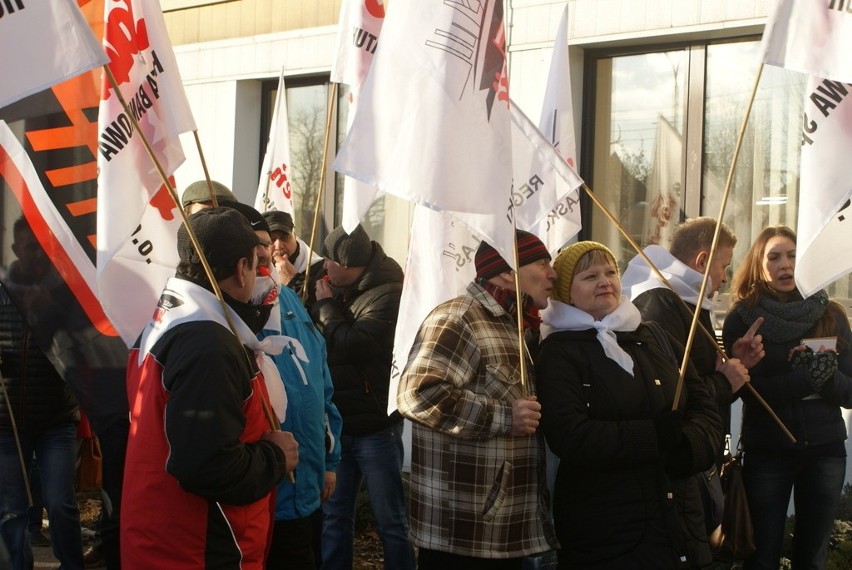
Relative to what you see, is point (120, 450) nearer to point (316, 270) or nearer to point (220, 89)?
point (316, 270)

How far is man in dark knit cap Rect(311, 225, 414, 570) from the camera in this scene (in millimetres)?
5746

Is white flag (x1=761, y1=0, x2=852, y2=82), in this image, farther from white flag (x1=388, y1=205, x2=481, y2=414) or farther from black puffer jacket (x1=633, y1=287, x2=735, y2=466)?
white flag (x1=388, y1=205, x2=481, y2=414)

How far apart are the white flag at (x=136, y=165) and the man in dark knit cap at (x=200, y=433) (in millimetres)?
623

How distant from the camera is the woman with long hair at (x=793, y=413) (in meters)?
5.28

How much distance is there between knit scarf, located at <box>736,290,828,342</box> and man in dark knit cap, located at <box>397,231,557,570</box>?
63.5 inches

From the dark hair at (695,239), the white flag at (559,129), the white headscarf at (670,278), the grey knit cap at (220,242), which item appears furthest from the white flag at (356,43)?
the grey knit cap at (220,242)

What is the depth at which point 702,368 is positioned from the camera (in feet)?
16.6

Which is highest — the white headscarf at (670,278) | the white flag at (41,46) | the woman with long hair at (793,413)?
the white flag at (41,46)

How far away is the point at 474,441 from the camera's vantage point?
420 centimetres

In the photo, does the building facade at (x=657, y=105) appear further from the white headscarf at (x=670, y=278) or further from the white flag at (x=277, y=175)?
the white headscarf at (x=670, y=278)

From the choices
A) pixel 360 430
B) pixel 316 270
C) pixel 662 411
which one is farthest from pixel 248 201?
pixel 662 411

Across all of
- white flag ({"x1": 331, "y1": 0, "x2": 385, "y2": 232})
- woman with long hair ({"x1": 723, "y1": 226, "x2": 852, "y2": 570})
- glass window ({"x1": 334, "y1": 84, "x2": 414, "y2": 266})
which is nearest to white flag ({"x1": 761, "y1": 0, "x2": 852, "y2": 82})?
woman with long hair ({"x1": 723, "y1": 226, "x2": 852, "y2": 570})

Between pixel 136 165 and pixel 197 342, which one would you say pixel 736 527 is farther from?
pixel 136 165

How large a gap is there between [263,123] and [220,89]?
0.52 m
